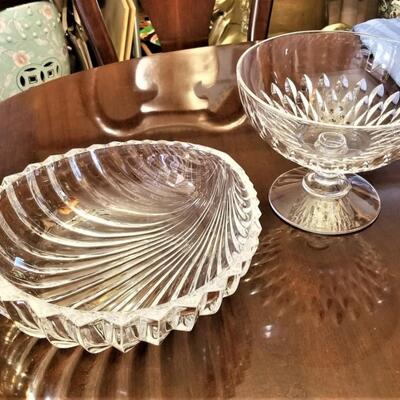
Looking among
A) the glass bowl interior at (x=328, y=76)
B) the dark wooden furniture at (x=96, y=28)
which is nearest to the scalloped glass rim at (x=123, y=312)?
the glass bowl interior at (x=328, y=76)

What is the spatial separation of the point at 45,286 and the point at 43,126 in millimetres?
209

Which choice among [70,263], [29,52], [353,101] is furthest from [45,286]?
[29,52]

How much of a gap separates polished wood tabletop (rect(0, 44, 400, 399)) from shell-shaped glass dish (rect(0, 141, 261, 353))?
0.02 metres

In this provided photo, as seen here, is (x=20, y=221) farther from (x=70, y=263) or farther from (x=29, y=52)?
(x=29, y=52)

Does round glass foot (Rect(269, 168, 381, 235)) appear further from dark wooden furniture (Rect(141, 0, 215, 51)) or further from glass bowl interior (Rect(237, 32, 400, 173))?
dark wooden furniture (Rect(141, 0, 215, 51))

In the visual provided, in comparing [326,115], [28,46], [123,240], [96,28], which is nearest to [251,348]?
[123,240]

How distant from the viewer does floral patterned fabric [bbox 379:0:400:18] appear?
129 centimetres

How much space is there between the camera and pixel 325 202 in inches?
17.3

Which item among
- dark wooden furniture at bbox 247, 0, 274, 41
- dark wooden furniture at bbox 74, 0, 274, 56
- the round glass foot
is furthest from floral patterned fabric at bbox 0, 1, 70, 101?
the round glass foot

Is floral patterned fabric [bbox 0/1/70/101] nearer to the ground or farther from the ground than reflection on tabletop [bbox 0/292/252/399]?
nearer to the ground

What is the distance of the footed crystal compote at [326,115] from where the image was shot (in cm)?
39

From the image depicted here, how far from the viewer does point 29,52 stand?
3.51 feet

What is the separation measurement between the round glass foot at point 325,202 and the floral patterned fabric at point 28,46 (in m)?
0.77

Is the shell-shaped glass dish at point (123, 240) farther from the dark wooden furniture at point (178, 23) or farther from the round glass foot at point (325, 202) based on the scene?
the dark wooden furniture at point (178, 23)
